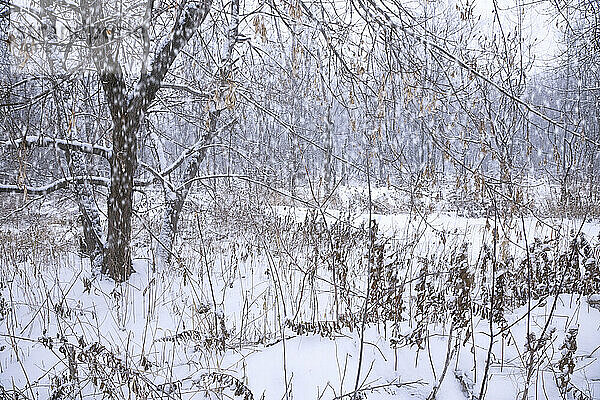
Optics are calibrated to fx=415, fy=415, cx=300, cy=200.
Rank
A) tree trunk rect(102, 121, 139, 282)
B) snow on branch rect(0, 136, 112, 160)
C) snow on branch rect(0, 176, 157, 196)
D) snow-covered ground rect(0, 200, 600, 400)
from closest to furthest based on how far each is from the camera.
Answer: snow-covered ground rect(0, 200, 600, 400) → snow on branch rect(0, 136, 112, 160) → snow on branch rect(0, 176, 157, 196) → tree trunk rect(102, 121, 139, 282)

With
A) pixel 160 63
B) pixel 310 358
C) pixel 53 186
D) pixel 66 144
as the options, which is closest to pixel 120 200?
pixel 53 186

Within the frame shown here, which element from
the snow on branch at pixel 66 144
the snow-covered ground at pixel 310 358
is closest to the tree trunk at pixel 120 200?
the snow on branch at pixel 66 144

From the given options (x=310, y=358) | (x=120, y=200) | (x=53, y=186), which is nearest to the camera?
(x=310, y=358)

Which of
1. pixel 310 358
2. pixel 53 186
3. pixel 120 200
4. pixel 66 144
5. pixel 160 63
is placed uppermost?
pixel 160 63

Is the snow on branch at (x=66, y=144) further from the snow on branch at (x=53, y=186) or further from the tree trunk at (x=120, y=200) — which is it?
the snow on branch at (x=53, y=186)

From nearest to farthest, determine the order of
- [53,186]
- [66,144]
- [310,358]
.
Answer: [310,358] < [66,144] < [53,186]

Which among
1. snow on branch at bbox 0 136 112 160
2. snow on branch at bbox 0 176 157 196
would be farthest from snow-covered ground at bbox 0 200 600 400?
snow on branch at bbox 0 136 112 160

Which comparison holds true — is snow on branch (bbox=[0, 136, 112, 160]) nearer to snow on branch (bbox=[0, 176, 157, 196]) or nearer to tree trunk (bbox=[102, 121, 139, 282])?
tree trunk (bbox=[102, 121, 139, 282])

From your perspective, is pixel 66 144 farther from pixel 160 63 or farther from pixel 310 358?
pixel 310 358

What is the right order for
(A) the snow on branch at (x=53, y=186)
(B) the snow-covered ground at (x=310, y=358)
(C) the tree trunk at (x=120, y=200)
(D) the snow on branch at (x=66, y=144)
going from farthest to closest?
(C) the tree trunk at (x=120, y=200) < (A) the snow on branch at (x=53, y=186) < (D) the snow on branch at (x=66, y=144) < (B) the snow-covered ground at (x=310, y=358)

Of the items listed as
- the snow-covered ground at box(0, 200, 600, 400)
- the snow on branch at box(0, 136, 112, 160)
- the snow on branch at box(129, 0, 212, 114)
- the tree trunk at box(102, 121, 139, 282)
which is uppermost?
the snow on branch at box(129, 0, 212, 114)

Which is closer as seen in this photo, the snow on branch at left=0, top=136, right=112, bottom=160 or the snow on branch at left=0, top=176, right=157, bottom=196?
the snow on branch at left=0, top=136, right=112, bottom=160

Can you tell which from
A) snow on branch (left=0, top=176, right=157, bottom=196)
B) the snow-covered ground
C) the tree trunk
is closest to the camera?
the snow-covered ground

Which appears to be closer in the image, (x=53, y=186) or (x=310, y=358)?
(x=310, y=358)
